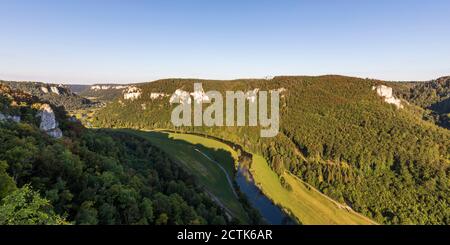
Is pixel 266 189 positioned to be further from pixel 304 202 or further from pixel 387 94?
pixel 387 94

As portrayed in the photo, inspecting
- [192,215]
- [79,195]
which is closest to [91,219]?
[79,195]

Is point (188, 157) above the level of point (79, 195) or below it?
below

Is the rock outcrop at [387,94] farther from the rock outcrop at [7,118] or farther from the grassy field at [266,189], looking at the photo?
the rock outcrop at [7,118]

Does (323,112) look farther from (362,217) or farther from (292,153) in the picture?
(362,217)

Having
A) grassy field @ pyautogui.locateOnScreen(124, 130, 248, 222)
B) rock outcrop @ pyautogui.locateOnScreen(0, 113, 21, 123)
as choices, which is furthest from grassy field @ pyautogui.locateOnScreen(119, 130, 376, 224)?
rock outcrop @ pyautogui.locateOnScreen(0, 113, 21, 123)

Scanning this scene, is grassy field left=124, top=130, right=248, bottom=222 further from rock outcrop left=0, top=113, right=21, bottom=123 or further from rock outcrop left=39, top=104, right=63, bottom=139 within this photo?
rock outcrop left=0, top=113, right=21, bottom=123
